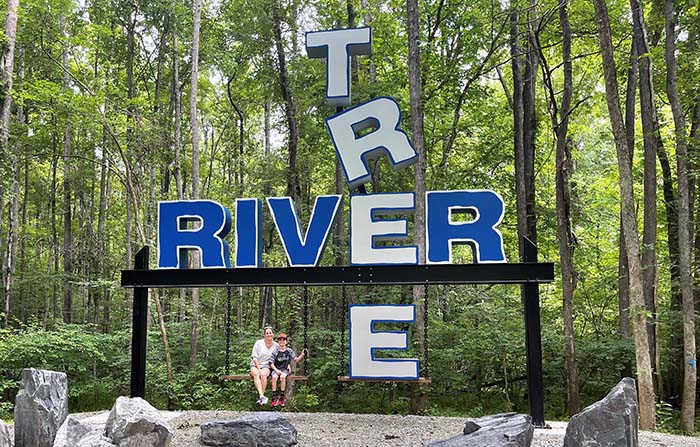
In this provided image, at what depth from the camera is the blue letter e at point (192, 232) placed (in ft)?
23.6

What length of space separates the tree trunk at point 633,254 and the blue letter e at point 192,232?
5.47 metres

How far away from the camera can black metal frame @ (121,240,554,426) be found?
6391mm

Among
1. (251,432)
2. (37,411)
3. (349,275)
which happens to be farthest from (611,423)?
(37,411)

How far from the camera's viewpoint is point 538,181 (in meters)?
15.2

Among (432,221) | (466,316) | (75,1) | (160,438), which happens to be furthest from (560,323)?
(75,1)

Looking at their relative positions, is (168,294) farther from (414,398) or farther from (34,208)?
(414,398)

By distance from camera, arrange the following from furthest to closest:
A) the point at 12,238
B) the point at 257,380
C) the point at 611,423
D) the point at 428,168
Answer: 1. the point at 428,168
2. the point at 12,238
3. the point at 257,380
4. the point at 611,423

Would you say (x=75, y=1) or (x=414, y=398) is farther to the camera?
(x=75, y=1)

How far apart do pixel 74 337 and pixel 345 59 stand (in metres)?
8.37

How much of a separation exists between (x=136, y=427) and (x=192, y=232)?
8.89ft

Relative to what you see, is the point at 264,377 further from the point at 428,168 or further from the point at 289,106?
the point at 428,168

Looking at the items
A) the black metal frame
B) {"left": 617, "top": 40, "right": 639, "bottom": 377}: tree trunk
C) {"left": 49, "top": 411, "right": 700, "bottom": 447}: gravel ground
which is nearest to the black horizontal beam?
the black metal frame

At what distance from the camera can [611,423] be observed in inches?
191

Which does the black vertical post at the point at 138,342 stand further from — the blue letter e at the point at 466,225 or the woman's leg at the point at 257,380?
the blue letter e at the point at 466,225
